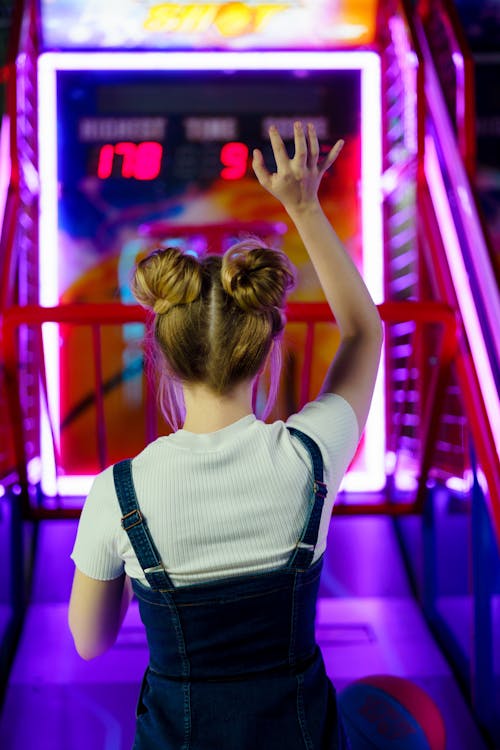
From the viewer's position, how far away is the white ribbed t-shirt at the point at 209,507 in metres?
1.13

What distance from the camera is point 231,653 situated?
1.16m

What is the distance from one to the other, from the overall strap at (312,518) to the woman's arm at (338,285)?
124 millimetres

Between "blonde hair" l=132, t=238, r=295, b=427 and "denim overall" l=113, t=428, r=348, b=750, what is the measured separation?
5.6 inches

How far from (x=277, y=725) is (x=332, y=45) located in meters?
2.77

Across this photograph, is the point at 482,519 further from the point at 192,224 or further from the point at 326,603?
the point at 192,224

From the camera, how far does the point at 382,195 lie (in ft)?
10.7

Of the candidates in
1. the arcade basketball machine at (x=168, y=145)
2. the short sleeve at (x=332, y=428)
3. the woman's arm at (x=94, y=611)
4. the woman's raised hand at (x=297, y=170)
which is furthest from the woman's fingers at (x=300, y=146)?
the arcade basketball machine at (x=168, y=145)

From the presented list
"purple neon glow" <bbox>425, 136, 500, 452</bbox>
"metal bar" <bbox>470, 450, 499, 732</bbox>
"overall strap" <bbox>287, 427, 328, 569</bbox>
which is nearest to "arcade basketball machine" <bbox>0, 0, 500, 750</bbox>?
"purple neon glow" <bbox>425, 136, 500, 452</bbox>

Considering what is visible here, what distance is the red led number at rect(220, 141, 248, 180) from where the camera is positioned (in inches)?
129

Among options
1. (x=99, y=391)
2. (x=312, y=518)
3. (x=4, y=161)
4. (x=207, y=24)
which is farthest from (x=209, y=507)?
(x=207, y=24)

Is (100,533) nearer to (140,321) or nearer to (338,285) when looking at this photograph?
(338,285)

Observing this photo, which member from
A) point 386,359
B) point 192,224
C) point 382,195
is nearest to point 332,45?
point 382,195

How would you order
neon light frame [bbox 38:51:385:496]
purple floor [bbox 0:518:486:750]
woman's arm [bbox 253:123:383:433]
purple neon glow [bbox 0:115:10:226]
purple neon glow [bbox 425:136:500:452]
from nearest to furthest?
woman's arm [bbox 253:123:383:433] → purple neon glow [bbox 425:136:500:452] → purple floor [bbox 0:518:486:750] → purple neon glow [bbox 0:115:10:226] → neon light frame [bbox 38:51:385:496]

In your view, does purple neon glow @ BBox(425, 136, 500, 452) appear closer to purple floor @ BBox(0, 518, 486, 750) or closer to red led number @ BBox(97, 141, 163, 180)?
purple floor @ BBox(0, 518, 486, 750)
